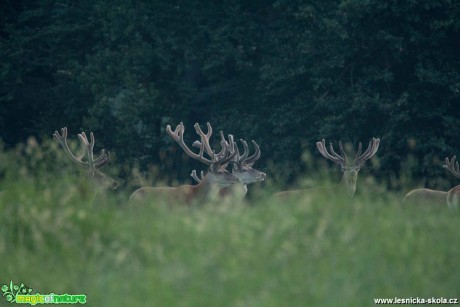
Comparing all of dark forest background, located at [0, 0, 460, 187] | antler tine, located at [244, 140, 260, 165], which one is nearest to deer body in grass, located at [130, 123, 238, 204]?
antler tine, located at [244, 140, 260, 165]

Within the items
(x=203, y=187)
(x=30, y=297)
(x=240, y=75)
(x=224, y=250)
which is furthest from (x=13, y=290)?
(x=240, y=75)

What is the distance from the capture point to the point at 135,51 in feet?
76.8

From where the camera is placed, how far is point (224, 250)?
7.53m

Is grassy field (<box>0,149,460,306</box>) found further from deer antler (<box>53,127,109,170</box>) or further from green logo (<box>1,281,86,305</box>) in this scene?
deer antler (<box>53,127,109,170</box>)

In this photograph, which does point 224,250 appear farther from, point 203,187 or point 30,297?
point 203,187

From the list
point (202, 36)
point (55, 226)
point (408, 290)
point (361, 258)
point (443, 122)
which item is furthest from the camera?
point (202, 36)

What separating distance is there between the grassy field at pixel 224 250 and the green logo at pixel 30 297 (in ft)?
0.18

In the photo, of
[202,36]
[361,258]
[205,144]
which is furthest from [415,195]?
[202,36]

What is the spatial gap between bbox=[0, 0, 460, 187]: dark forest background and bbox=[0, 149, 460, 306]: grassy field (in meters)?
11.7

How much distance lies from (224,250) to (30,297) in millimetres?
1350

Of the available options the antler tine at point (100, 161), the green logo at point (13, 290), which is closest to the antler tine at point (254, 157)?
the antler tine at point (100, 161)

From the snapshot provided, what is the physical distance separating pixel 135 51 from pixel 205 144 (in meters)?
8.71

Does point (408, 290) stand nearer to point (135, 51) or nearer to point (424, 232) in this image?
point (424, 232)

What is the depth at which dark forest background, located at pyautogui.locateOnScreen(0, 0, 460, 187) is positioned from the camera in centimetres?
2125
